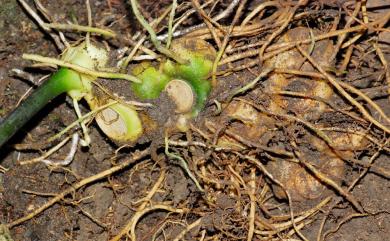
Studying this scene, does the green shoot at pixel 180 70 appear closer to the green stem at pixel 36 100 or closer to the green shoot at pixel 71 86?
the green shoot at pixel 71 86

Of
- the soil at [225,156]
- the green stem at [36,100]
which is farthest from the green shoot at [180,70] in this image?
the green stem at [36,100]

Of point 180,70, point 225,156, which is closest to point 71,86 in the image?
point 180,70

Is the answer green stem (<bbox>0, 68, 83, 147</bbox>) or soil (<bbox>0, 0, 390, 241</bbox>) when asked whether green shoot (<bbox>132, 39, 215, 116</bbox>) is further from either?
green stem (<bbox>0, 68, 83, 147</bbox>)

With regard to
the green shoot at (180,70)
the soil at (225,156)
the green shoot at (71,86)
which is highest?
the green shoot at (71,86)

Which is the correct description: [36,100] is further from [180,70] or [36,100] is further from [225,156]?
[225,156]

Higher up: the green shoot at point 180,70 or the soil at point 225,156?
the green shoot at point 180,70

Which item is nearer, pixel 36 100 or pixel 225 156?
pixel 36 100
